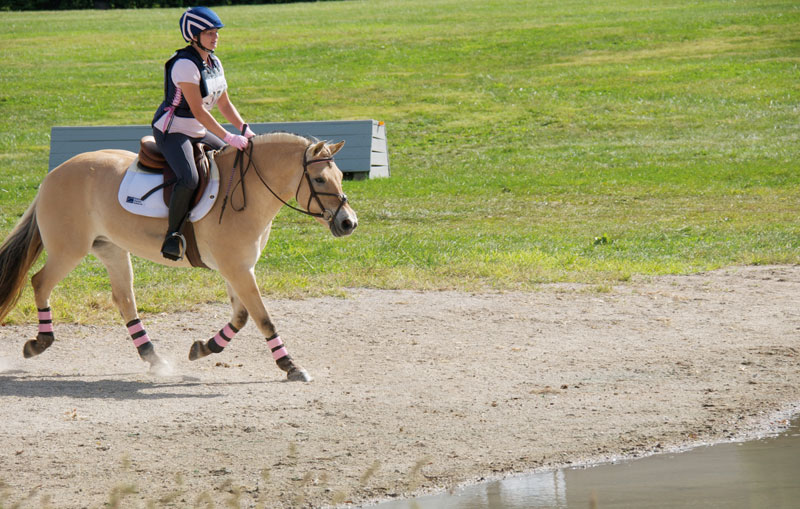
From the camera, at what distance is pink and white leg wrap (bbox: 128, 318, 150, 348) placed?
27.5 ft

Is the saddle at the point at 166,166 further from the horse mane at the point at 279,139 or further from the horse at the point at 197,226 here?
the horse mane at the point at 279,139

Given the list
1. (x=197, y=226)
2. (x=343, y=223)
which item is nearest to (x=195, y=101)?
(x=197, y=226)

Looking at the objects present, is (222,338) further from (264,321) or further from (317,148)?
(317,148)

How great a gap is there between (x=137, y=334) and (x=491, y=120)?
20420mm

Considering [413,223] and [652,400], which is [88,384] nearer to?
[652,400]

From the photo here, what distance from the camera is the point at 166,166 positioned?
26.4ft

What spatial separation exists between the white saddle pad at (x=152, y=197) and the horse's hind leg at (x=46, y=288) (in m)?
0.68

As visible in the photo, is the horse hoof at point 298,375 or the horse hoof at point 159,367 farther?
the horse hoof at point 159,367

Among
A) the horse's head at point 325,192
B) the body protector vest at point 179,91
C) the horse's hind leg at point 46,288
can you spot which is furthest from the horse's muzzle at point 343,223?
the horse's hind leg at point 46,288

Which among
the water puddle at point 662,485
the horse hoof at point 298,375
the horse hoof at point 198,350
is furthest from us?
the horse hoof at point 198,350

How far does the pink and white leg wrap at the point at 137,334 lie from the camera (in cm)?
837

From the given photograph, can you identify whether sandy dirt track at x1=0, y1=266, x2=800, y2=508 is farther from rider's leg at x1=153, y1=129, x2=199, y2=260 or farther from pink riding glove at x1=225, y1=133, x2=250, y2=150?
pink riding glove at x1=225, y1=133, x2=250, y2=150

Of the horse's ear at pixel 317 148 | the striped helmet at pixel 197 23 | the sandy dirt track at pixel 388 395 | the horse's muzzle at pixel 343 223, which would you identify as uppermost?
the striped helmet at pixel 197 23

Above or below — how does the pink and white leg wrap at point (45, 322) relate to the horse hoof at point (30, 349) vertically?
above
